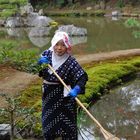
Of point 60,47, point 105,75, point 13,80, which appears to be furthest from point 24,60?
point 105,75

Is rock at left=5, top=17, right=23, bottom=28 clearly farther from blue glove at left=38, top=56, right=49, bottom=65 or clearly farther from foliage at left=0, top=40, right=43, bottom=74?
blue glove at left=38, top=56, right=49, bottom=65

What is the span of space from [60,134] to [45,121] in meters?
0.23

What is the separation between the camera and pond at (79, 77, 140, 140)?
759cm

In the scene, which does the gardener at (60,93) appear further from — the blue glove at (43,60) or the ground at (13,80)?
the ground at (13,80)

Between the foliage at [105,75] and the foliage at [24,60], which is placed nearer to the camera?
the foliage at [24,60]

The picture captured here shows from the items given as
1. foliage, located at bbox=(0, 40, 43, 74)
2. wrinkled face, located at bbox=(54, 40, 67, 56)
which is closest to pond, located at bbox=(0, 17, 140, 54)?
foliage, located at bbox=(0, 40, 43, 74)

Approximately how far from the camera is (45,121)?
5.21 metres

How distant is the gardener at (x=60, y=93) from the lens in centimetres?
502

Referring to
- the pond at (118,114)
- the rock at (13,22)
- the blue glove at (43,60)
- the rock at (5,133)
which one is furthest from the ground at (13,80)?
the rock at (13,22)

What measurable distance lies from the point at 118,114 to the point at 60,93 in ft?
12.8

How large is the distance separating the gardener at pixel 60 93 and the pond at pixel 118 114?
6.06ft

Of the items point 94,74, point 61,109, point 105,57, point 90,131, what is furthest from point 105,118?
point 105,57

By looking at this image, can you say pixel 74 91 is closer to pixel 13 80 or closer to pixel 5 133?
pixel 5 133

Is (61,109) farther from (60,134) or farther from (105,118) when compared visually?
(105,118)
